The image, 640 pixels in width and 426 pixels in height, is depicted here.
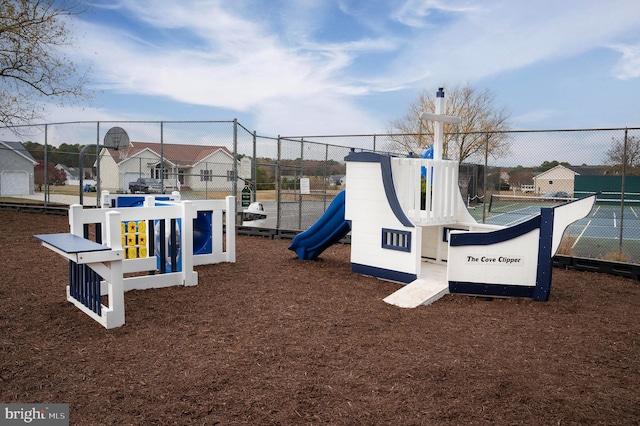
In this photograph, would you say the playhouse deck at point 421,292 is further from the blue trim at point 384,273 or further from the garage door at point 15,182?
the garage door at point 15,182

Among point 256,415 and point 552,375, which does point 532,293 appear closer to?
point 552,375

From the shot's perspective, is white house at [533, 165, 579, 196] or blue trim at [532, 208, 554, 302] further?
white house at [533, 165, 579, 196]

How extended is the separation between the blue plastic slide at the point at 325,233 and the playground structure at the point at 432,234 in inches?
0.8

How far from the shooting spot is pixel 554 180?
11.2 meters

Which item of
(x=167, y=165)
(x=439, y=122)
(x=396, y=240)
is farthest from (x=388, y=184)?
(x=167, y=165)

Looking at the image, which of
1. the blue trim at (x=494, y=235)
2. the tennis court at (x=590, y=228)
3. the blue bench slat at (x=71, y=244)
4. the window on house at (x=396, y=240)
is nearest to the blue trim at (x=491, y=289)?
the blue trim at (x=494, y=235)

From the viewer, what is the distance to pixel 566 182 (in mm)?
11297

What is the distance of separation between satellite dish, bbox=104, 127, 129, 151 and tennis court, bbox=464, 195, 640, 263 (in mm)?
13643

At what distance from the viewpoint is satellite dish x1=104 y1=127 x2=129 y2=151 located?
719 inches

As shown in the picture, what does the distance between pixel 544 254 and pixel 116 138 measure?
660 inches

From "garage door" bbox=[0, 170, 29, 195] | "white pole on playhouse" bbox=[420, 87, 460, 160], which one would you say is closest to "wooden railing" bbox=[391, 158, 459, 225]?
"white pole on playhouse" bbox=[420, 87, 460, 160]

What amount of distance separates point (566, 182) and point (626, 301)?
16.5 ft

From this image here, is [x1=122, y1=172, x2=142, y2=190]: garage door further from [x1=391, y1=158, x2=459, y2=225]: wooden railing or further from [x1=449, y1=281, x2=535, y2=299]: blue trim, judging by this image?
[x1=449, y1=281, x2=535, y2=299]: blue trim

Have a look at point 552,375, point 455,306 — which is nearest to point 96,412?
point 552,375
